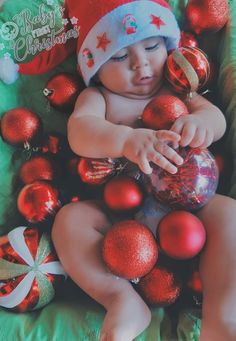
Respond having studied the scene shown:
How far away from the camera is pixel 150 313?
77 centimetres

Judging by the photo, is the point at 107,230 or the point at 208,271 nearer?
the point at 208,271

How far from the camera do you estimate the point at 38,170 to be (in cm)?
95

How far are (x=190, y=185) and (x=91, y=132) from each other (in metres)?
0.21

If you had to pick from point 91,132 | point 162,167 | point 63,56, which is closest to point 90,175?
point 91,132

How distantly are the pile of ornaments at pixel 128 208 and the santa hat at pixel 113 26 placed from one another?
7 centimetres

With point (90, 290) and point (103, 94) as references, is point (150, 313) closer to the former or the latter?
point (90, 290)

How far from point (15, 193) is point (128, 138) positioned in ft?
0.96

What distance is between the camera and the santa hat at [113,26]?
2.96ft

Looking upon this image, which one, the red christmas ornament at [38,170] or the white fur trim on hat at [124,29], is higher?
the white fur trim on hat at [124,29]

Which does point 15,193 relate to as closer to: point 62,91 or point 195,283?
point 62,91

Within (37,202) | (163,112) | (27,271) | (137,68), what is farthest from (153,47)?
(27,271)

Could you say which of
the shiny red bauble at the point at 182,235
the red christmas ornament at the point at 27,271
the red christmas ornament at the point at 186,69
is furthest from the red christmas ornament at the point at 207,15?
the red christmas ornament at the point at 27,271

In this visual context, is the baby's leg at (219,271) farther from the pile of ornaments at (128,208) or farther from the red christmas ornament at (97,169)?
the red christmas ornament at (97,169)

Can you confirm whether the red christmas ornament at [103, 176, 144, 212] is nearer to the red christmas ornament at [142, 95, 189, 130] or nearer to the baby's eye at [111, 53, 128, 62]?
the red christmas ornament at [142, 95, 189, 130]
